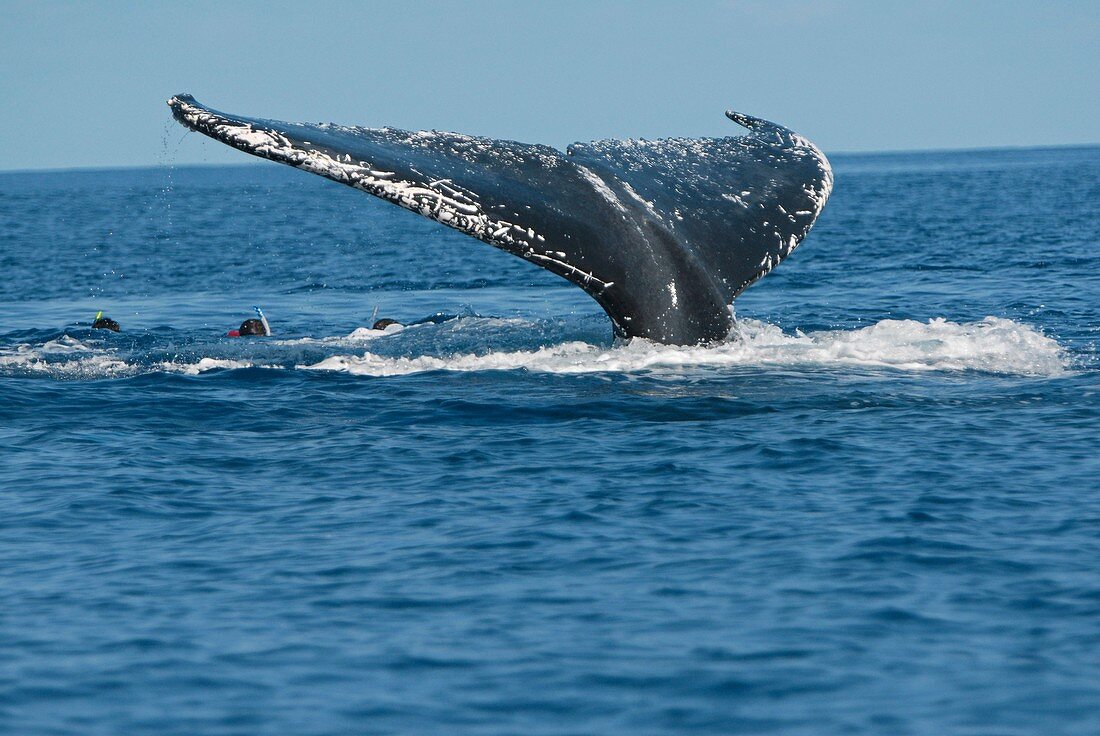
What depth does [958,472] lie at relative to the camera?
997cm

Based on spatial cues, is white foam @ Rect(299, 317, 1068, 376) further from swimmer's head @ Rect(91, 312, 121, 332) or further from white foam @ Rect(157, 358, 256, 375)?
swimmer's head @ Rect(91, 312, 121, 332)

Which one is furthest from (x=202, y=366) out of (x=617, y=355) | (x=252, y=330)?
(x=617, y=355)

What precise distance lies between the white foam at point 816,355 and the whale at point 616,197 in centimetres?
75

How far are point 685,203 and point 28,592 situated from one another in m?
5.92

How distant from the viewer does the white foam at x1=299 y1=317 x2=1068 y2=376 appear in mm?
13109

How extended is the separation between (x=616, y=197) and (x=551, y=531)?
3.25 metres

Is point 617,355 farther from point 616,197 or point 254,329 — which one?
point 254,329

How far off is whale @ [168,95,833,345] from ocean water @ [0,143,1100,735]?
1.02 meters

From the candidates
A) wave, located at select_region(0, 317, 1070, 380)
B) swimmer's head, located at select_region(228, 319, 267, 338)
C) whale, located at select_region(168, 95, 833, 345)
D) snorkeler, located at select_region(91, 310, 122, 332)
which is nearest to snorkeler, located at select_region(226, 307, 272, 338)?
swimmer's head, located at select_region(228, 319, 267, 338)

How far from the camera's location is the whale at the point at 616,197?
9711 mm

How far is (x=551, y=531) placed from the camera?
893 cm

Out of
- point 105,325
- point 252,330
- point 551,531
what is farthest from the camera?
point 105,325

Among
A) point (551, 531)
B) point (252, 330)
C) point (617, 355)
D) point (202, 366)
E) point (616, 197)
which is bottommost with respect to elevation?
point (551, 531)

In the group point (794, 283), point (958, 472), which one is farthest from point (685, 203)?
point (794, 283)
